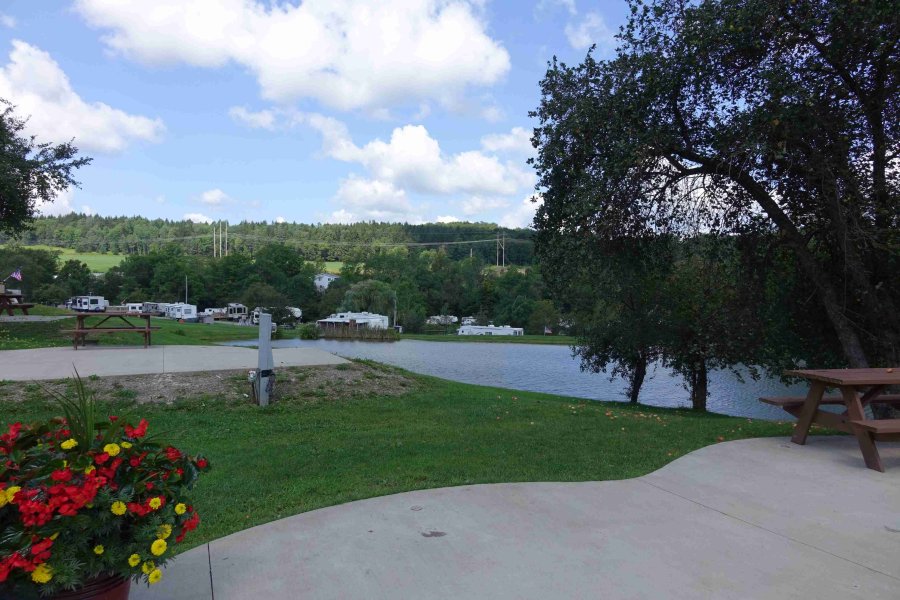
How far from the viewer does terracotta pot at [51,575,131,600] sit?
2.38 metres

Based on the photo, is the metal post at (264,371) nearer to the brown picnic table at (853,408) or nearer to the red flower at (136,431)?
the red flower at (136,431)

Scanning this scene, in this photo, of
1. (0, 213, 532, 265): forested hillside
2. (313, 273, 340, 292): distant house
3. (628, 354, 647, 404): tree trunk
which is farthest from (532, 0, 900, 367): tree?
(0, 213, 532, 265): forested hillside

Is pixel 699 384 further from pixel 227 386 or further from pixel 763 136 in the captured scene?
pixel 227 386

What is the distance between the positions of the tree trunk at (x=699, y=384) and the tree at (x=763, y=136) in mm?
6818

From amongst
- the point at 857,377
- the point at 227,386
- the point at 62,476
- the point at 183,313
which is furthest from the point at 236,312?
the point at 62,476

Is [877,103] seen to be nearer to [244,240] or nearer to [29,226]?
[29,226]

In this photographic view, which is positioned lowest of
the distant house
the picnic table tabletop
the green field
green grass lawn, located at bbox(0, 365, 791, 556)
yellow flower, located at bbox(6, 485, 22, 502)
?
green grass lawn, located at bbox(0, 365, 791, 556)

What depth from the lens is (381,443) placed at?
6.38 meters

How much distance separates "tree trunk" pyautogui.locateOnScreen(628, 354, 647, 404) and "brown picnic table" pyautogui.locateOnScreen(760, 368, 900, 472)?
10.9 meters

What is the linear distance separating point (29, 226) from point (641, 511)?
2285cm

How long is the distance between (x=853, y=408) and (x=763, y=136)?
354 cm

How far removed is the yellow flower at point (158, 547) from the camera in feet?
7.91

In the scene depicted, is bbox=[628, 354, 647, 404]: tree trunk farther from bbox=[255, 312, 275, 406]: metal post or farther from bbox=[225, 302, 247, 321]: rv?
bbox=[225, 302, 247, 321]: rv

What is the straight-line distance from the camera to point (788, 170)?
28.1 feet
